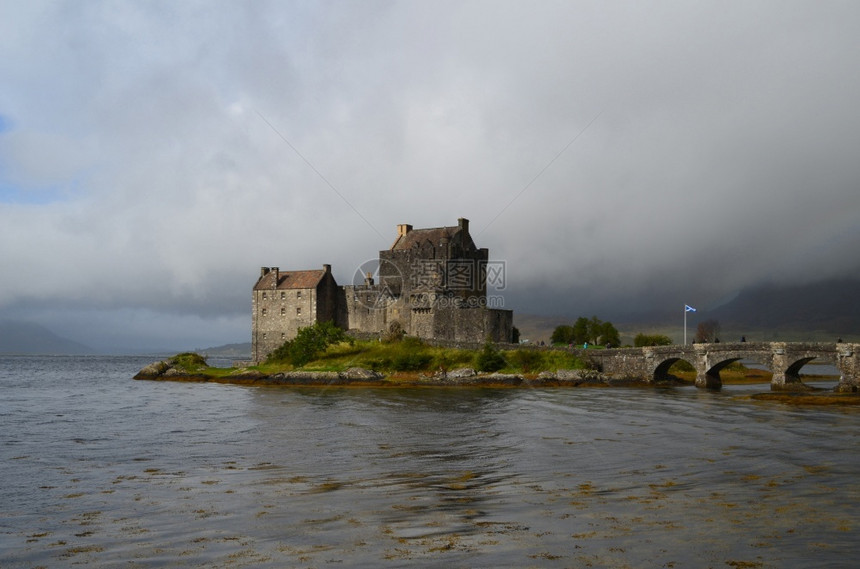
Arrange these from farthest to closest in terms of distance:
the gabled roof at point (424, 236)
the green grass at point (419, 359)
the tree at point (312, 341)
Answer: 1. the gabled roof at point (424, 236)
2. the tree at point (312, 341)
3. the green grass at point (419, 359)

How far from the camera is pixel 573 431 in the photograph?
30.8 meters

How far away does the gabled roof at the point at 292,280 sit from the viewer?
81438 mm

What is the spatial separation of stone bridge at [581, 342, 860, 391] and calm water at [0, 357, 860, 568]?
1772cm

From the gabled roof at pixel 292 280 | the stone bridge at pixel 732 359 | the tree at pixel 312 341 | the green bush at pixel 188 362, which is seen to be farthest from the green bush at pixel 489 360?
the green bush at pixel 188 362

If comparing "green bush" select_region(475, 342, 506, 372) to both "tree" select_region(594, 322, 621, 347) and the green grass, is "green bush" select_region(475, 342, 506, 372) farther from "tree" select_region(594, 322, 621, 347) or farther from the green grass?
"tree" select_region(594, 322, 621, 347)

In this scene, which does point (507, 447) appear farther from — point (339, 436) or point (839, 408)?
point (839, 408)

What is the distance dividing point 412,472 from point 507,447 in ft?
21.3

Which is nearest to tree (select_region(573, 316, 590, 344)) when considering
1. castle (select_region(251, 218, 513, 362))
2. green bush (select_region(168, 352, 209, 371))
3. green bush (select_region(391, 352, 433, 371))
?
castle (select_region(251, 218, 513, 362))

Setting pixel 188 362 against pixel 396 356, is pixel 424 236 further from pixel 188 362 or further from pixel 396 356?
pixel 188 362

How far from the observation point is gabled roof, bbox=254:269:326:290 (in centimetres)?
8144

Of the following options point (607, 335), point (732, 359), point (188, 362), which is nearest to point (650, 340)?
point (607, 335)

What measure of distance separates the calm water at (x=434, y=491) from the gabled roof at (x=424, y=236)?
134 ft

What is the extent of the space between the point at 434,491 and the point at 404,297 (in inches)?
2317

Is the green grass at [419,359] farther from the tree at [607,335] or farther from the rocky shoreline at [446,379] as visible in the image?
the tree at [607,335]
